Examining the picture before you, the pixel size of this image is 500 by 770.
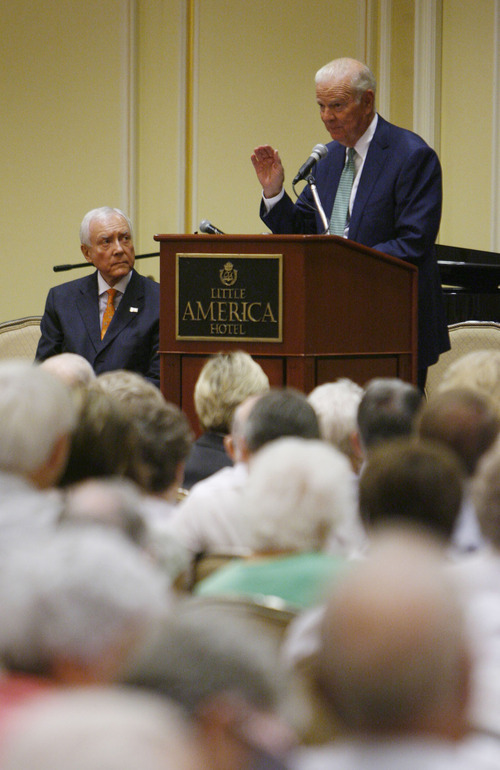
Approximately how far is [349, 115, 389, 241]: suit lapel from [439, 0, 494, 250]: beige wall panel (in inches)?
106

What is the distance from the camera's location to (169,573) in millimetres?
1844

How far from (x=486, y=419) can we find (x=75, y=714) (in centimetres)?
166

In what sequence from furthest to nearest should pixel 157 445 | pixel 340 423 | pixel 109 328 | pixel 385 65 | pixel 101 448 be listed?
pixel 385 65 → pixel 109 328 → pixel 340 423 → pixel 157 445 → pixel 101 448

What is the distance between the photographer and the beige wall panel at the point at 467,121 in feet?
23.0

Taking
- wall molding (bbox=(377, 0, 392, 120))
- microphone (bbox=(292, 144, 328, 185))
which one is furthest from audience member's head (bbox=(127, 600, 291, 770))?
wall molding (bbox=(377, 0, 392, 120))

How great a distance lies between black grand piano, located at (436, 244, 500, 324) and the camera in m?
6.14

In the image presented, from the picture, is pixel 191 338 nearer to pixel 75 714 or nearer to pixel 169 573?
pixel 169 573

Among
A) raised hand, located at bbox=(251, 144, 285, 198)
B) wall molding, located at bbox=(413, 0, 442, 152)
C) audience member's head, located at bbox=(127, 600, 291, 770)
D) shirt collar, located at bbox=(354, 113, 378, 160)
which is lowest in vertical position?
audience member's head, located at bbox=(127, 600, 291, 770)

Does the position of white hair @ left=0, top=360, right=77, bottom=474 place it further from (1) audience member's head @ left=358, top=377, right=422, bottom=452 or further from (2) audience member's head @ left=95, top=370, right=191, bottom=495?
(1) audience member's head @ left=358, top=377, right=422, bottom=452

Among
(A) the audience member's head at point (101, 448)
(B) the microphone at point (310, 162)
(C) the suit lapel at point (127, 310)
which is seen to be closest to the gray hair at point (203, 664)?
(A) the audience member's head at point (101, 448)

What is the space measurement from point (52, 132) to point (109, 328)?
9.44 feet

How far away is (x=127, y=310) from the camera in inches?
207

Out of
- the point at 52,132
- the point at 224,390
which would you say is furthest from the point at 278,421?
the point at 52,132

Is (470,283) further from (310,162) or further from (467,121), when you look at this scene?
(310,162)
